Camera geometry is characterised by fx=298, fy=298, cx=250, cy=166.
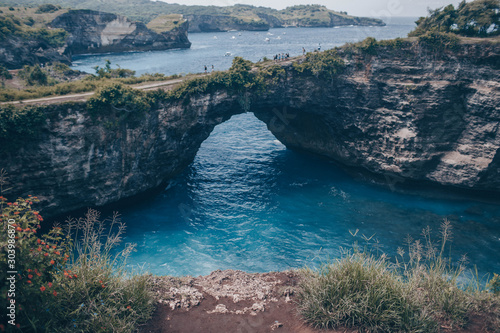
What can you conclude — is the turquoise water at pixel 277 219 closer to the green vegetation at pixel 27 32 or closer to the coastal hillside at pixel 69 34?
the coastal hillside at pixel 69 34

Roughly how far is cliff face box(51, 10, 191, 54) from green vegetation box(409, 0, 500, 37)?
118509 millimetres

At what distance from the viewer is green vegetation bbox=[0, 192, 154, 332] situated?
31.8ft

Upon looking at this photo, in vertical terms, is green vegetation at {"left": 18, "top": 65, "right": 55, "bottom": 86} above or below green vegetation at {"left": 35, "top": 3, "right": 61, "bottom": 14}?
below

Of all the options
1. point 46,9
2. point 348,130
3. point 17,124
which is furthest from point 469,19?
point 46,9

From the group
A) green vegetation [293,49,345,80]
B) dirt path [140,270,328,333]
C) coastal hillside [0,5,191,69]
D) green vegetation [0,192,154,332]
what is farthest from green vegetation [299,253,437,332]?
coastal hillside [0,5,191,69]

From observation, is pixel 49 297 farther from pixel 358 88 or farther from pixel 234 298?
pixel 358 88

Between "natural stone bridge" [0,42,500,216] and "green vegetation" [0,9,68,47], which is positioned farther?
"green vegetation" [0,9,68,47]

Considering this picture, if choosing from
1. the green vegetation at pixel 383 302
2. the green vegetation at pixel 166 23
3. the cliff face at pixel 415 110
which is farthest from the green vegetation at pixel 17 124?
the green vegetation at pixel 166 23

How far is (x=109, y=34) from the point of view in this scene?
127 m

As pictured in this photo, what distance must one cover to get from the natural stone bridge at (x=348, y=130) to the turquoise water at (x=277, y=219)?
3239 mm

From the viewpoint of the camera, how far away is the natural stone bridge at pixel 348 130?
28.4 m

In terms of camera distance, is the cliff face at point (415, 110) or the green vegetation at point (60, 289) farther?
the cliff face at point (415, 110)

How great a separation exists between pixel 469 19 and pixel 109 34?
13099 centimetres

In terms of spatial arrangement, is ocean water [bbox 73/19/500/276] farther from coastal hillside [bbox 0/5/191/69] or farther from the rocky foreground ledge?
coastal hillside [bbox 0/5/191/69]
